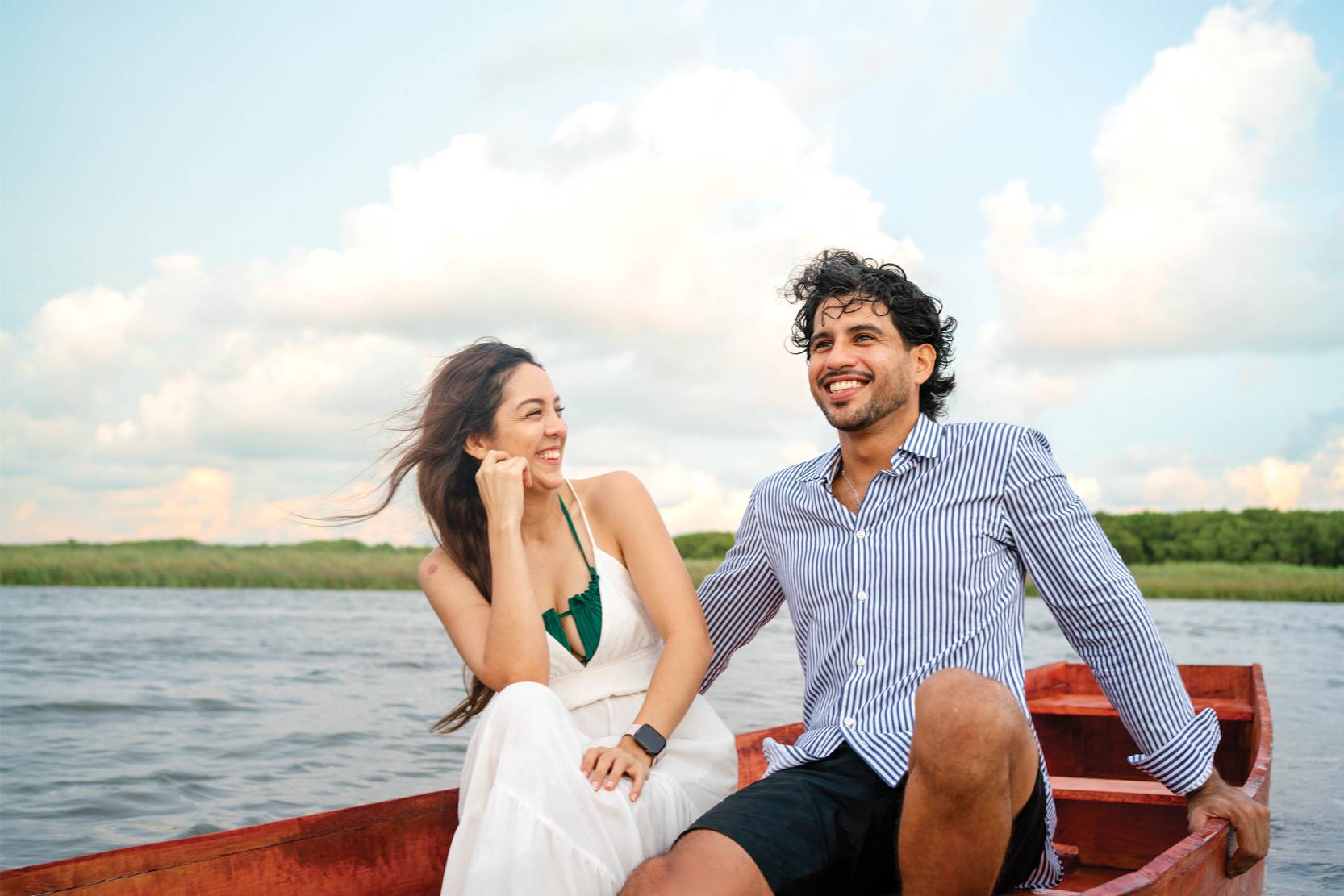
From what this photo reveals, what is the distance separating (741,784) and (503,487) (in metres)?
1.79

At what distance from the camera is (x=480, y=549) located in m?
2.99

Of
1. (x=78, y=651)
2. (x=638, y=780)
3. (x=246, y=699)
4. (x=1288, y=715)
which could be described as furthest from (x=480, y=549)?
(x=78, y=651)

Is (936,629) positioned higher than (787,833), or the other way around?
(936,629)

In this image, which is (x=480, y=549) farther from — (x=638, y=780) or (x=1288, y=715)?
(x=1288, y=715)

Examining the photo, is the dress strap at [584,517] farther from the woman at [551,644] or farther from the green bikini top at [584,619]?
the green bikini top at [584,619]

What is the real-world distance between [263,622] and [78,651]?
20.1 feet

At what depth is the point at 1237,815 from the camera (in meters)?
2.53

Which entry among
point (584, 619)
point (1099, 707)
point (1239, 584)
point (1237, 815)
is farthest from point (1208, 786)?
point (1239, 584)

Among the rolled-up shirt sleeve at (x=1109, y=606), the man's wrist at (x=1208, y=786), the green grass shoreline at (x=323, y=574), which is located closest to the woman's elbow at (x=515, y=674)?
the rolled-up shirt sleeve at (x=1109, y=606)

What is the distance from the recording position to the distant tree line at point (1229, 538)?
3684 cm

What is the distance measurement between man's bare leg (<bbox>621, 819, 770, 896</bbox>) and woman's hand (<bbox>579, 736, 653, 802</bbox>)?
225mm

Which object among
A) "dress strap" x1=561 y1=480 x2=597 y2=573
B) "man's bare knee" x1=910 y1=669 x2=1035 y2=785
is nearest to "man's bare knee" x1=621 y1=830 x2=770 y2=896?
"man's bare knee" x1=910 y1=669 x2=1035 y2=785

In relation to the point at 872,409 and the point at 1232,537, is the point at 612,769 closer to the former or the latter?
the point at 872,409

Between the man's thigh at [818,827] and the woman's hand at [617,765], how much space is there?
210 mm
